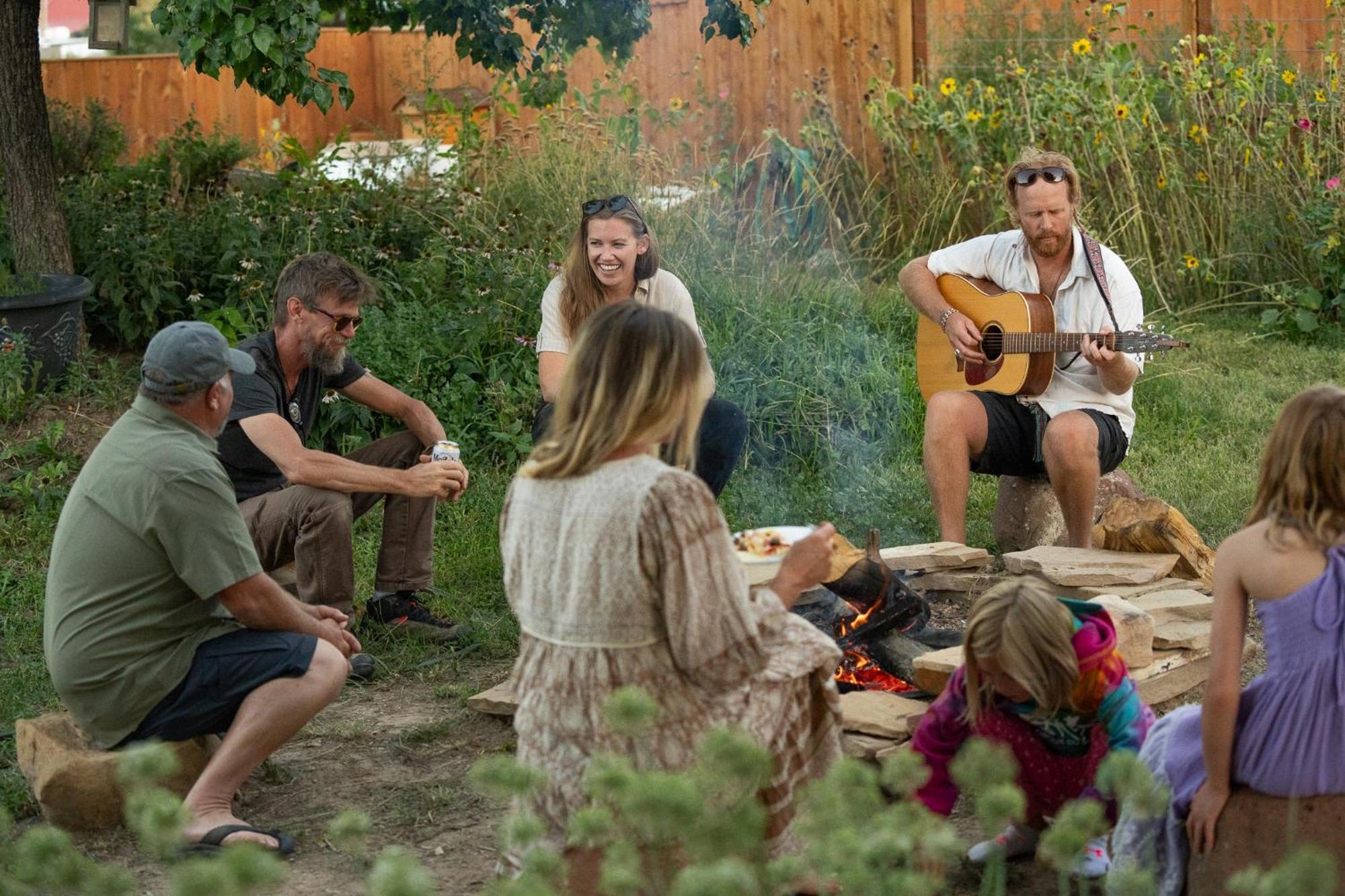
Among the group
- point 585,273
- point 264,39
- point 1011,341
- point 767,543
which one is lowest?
point 767,543

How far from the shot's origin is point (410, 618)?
211 inches

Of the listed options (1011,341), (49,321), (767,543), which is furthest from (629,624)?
(49,321)

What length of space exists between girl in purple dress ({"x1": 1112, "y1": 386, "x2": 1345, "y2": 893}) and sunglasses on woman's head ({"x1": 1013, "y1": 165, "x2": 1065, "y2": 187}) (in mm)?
2643

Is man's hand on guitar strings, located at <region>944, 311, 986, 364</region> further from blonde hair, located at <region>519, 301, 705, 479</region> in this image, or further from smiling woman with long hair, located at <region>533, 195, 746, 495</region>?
blonde hair, located at <region>519, 301, 705, 479</region>

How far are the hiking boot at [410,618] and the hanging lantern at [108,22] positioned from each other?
446cm

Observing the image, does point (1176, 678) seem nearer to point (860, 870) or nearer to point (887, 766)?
point (887, 766)

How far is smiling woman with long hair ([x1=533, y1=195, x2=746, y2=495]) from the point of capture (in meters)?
→ 5.27

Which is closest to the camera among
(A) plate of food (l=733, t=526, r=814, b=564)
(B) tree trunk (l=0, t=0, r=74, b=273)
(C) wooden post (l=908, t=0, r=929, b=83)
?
(A) plate of food (l=733, t=526, r=814, b=564)

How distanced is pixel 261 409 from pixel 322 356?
280 mm

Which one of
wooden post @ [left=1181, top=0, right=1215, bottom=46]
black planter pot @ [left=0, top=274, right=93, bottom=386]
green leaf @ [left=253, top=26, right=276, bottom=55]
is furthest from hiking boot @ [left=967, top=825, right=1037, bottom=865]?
wooden post @ [left=1181, top=0, right=1215, bottom=46]

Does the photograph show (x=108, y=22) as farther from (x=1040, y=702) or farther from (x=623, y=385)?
(x=1040, y=702)

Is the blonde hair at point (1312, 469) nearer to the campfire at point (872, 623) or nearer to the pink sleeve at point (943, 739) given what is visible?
the pink sleeve at point (943, 739)

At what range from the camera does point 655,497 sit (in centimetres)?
283

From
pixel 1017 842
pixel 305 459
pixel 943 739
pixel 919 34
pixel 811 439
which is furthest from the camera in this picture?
pixel 919 34
